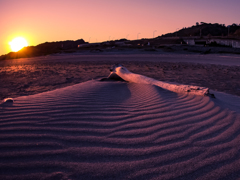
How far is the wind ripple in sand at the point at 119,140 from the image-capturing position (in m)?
1.64

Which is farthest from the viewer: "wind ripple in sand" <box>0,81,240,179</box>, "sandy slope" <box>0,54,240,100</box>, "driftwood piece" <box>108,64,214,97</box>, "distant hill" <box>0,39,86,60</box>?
"distant hill" <box>0,39,86,60</box>

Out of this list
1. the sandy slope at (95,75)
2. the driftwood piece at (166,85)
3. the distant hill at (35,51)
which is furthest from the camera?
the distant hill at (35,51)

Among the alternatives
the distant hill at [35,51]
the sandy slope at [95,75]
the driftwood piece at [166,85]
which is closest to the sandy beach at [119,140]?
the driftwood piece at [166,85]

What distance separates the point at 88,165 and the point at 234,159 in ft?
4.34

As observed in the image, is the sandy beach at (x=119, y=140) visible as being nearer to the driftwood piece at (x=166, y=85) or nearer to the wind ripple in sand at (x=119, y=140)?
the wind ripple in sand at (x=119, y=140)

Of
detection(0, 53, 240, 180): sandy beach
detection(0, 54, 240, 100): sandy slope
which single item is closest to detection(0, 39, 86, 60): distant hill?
detection(0, 54, 240, 100): sandy slope

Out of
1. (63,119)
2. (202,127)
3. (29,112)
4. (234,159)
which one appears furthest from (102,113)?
(234,159)

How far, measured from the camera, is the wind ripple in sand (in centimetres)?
164

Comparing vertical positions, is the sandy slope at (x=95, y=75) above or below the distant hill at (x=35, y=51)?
below

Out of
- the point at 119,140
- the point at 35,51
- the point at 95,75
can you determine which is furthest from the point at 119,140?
the point at 35,51

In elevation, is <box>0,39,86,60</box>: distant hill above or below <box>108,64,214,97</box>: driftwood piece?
above

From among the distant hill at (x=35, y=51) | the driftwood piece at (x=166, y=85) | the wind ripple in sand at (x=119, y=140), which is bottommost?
the wind ripple in sand at (x=119, y=140)

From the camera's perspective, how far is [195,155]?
1.82 meters

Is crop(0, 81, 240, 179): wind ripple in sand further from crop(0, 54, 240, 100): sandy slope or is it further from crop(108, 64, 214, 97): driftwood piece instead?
crop(0, 54, 240, 100): sandy slope
